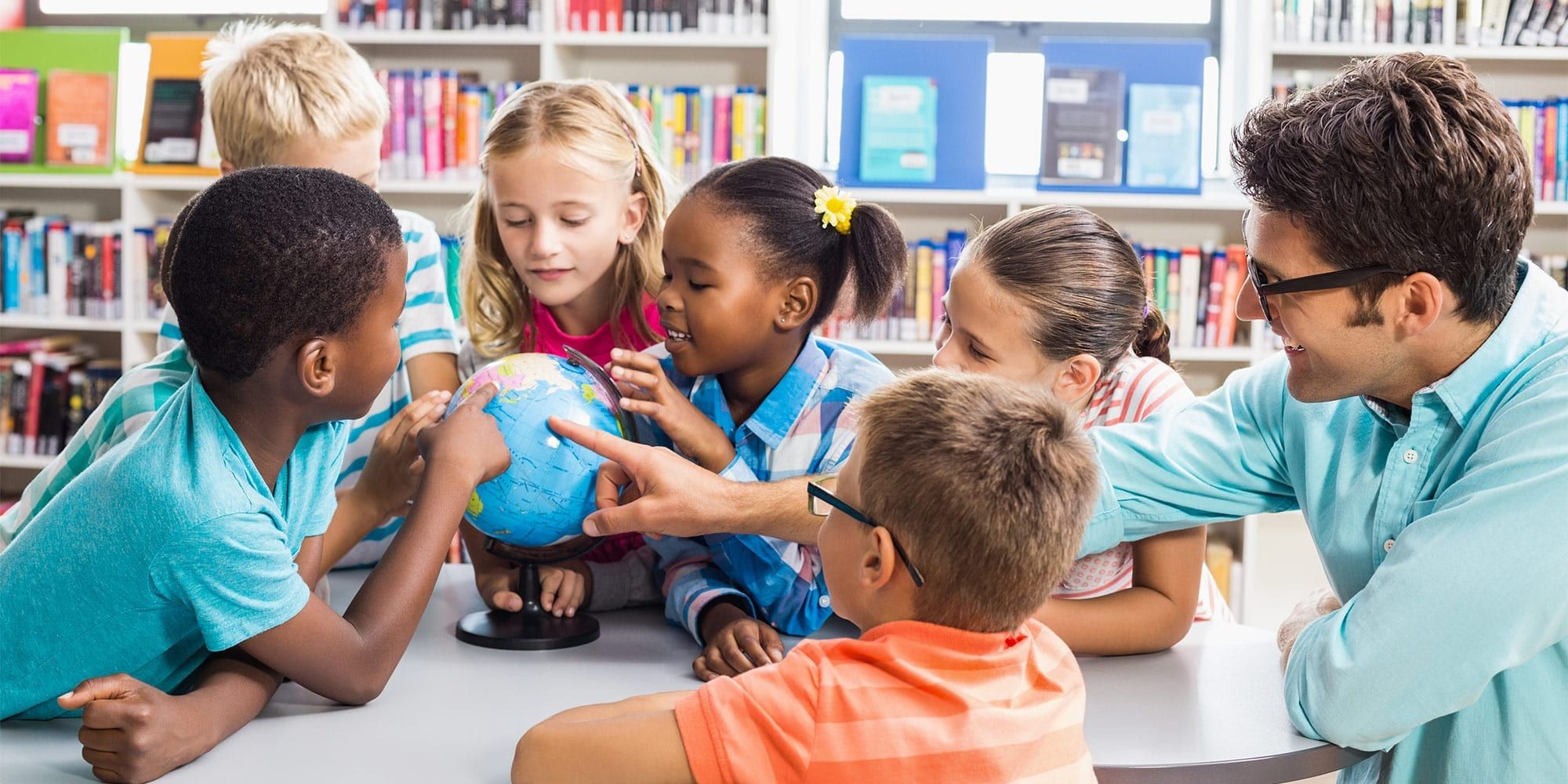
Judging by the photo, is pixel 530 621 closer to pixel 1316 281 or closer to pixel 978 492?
pixel 978 492

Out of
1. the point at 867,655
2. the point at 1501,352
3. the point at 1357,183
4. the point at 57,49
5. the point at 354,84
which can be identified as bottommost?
the point at 867,655

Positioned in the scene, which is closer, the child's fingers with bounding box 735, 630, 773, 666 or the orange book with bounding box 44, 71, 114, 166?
the child's fingers with bounding box 735, 630, 773, 666

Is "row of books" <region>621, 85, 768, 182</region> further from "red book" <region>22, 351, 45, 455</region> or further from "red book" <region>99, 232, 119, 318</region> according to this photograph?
"red book" <region>22, 351, 45, 455</region>

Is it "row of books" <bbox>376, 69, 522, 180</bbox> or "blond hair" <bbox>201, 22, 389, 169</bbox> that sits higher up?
"row of books" <bbox>376, 69, 522, 180</bbox>

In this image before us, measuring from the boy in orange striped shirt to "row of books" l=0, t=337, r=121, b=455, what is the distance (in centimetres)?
437

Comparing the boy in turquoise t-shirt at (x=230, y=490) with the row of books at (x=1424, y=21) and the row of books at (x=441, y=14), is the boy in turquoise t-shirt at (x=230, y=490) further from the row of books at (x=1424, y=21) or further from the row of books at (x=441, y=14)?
the row of books at (x=1424, y=21)

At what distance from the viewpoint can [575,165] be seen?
2236 mm

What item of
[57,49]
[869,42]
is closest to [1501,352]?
[869,42]

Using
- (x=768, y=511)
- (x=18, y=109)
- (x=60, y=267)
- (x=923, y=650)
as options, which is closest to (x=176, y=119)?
(x=18, y=109)

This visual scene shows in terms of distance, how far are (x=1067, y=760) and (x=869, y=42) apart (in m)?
3.73

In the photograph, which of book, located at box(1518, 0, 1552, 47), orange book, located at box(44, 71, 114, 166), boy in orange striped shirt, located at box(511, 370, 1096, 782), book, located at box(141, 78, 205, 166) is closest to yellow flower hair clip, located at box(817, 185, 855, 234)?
boy in orange striped shirt, located at box(511, 370, 1096, 782)

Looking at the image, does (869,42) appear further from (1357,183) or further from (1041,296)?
(1357,183)

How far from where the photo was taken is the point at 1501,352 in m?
1.47

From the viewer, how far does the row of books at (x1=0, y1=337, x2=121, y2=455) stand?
15.8 ft
